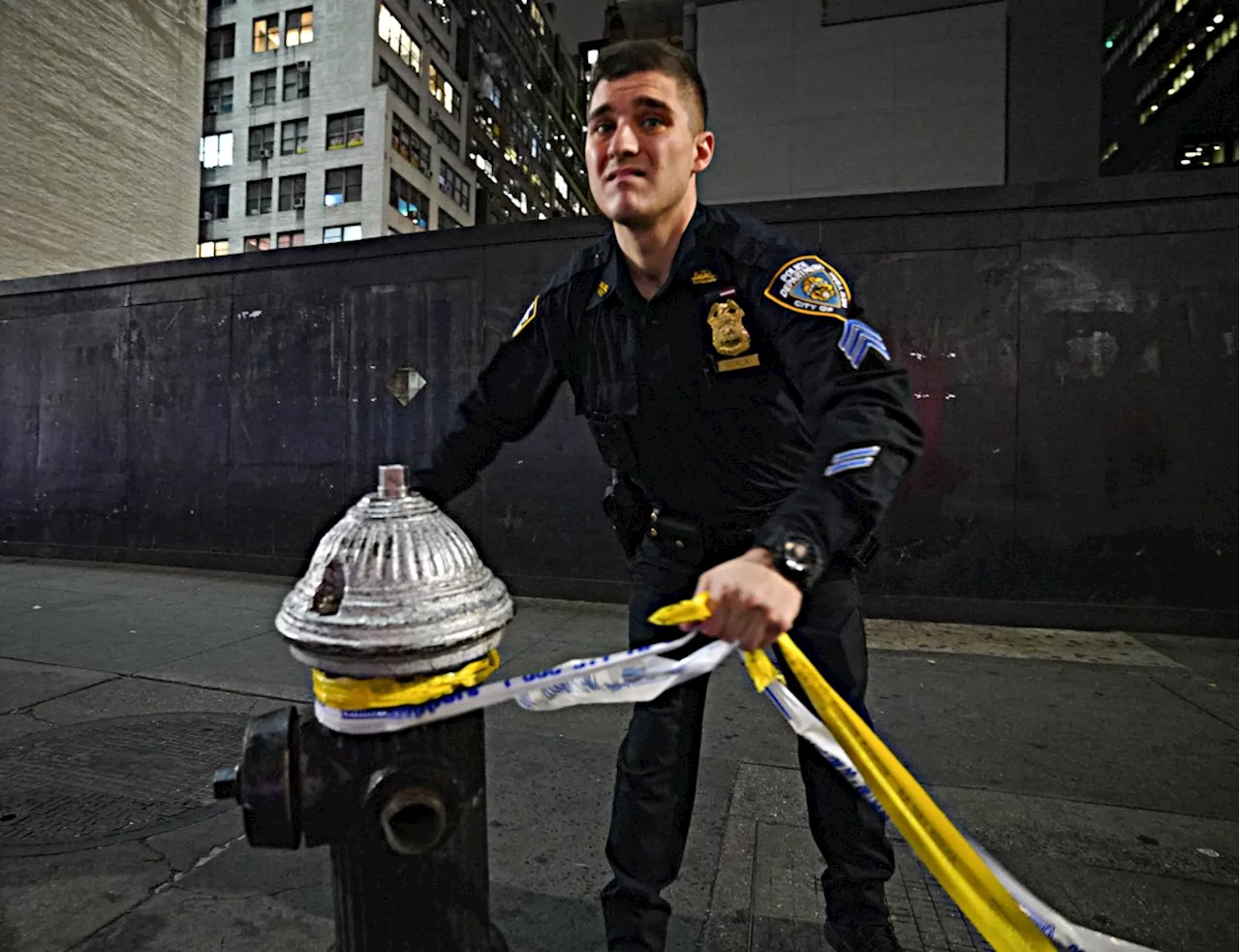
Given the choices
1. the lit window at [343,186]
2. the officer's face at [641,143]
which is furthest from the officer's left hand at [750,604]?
the lit window at [343,186]

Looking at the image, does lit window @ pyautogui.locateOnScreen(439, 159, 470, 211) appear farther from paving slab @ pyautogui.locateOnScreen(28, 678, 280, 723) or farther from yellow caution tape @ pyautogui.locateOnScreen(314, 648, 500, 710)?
yellow caution tape @ pyautogui.locateOnScreen(314, 648, 500, 710)

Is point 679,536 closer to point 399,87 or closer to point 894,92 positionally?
point 894,92

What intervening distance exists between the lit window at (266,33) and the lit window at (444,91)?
9443mm

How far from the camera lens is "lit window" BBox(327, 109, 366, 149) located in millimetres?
40812

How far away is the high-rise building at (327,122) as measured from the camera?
40.7 metres

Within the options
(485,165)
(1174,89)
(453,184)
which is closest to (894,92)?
(453,184)

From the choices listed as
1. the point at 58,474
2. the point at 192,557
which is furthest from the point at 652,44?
the point at 58,474

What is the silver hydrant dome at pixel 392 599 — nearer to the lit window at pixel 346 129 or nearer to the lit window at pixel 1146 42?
the lit window at pixel 346 129

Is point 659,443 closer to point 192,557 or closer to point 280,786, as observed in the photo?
point 280,786

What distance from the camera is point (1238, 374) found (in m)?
5.04

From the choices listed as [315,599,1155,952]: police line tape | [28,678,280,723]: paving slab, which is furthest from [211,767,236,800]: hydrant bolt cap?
[28,678,280,723]: paving slab

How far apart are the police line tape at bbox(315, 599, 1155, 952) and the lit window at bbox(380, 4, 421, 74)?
4990 centimetres

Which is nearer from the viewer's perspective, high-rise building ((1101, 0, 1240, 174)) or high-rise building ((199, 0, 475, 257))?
high-rise building ((199, 0, 475, 257))

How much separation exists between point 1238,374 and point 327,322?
7917 millimetres
